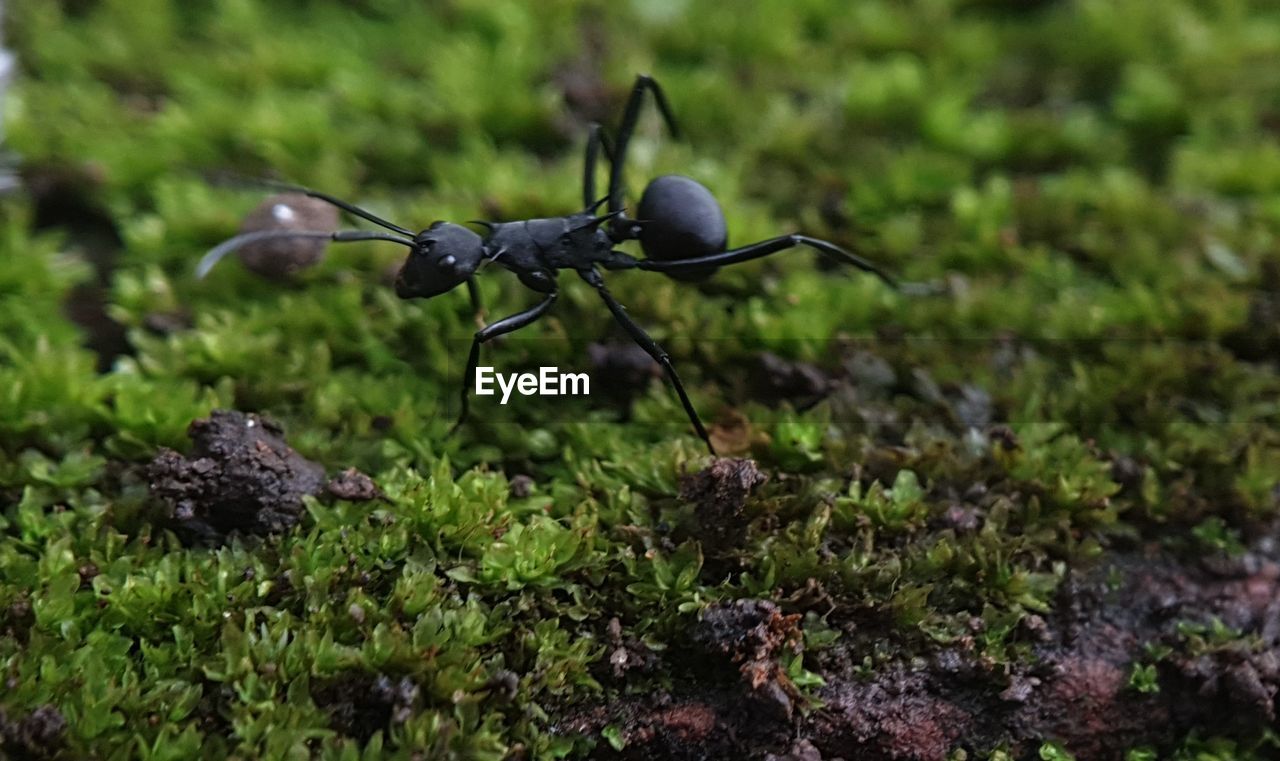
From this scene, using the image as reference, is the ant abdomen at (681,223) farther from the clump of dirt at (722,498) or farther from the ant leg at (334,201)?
the clump of dirt at (722,498)

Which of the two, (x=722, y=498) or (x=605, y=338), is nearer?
(x=722, y=498)

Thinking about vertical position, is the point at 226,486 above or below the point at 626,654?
above

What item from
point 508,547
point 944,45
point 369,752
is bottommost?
point 369,752

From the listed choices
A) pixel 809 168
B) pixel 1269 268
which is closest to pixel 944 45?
pixel 809 168

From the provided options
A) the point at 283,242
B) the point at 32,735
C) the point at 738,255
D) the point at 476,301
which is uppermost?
the point at 738,255

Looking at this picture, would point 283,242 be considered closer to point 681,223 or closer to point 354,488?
point 354,488

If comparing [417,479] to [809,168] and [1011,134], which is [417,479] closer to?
[809,168]

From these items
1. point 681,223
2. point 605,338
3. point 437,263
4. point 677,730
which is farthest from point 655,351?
point 677,730
